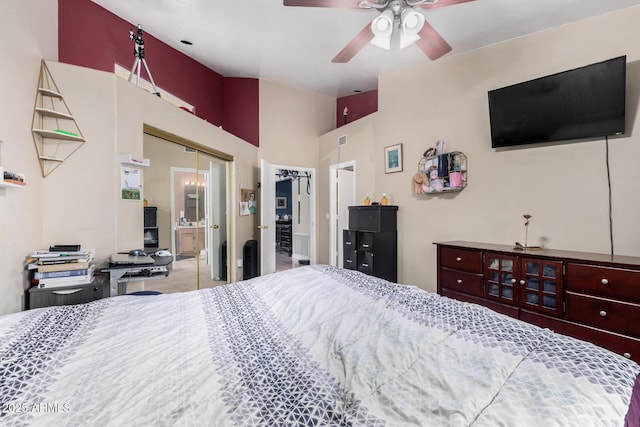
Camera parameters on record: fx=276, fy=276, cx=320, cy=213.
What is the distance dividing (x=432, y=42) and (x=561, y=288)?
2.16 metres

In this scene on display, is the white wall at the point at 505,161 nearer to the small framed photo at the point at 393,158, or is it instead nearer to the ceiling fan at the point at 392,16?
the small framed photo at the point at 393,158

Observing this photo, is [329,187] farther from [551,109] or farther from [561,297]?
[561,297]

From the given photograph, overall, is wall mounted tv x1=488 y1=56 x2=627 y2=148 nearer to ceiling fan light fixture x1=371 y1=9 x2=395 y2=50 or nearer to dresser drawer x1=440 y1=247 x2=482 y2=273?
dresser drawer x1=440 y1=247 x2=482 y2=273

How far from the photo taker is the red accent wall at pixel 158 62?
8.57 feet

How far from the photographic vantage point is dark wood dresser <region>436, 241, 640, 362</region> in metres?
1.76

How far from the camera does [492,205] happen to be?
2.78 metres

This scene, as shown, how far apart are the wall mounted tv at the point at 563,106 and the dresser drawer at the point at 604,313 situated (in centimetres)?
126

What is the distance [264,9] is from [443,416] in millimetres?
3303

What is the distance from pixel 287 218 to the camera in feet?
25.7

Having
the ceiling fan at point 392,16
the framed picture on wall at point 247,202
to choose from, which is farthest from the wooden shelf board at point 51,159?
the framed picture on wall at point 247,202

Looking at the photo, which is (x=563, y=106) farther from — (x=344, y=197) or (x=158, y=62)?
(x=158, y=62)

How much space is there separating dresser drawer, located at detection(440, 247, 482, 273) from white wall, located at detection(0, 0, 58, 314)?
3.35 m

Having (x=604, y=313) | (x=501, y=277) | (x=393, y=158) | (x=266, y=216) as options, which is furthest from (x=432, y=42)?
(x=266, y=216)

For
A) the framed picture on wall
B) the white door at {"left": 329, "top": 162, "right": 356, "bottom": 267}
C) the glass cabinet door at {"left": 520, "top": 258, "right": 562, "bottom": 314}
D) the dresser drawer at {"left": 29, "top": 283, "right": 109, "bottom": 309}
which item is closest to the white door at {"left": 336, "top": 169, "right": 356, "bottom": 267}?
the white door at {"left": 329, "top": 162, "right": 356, "bottom": 267}
